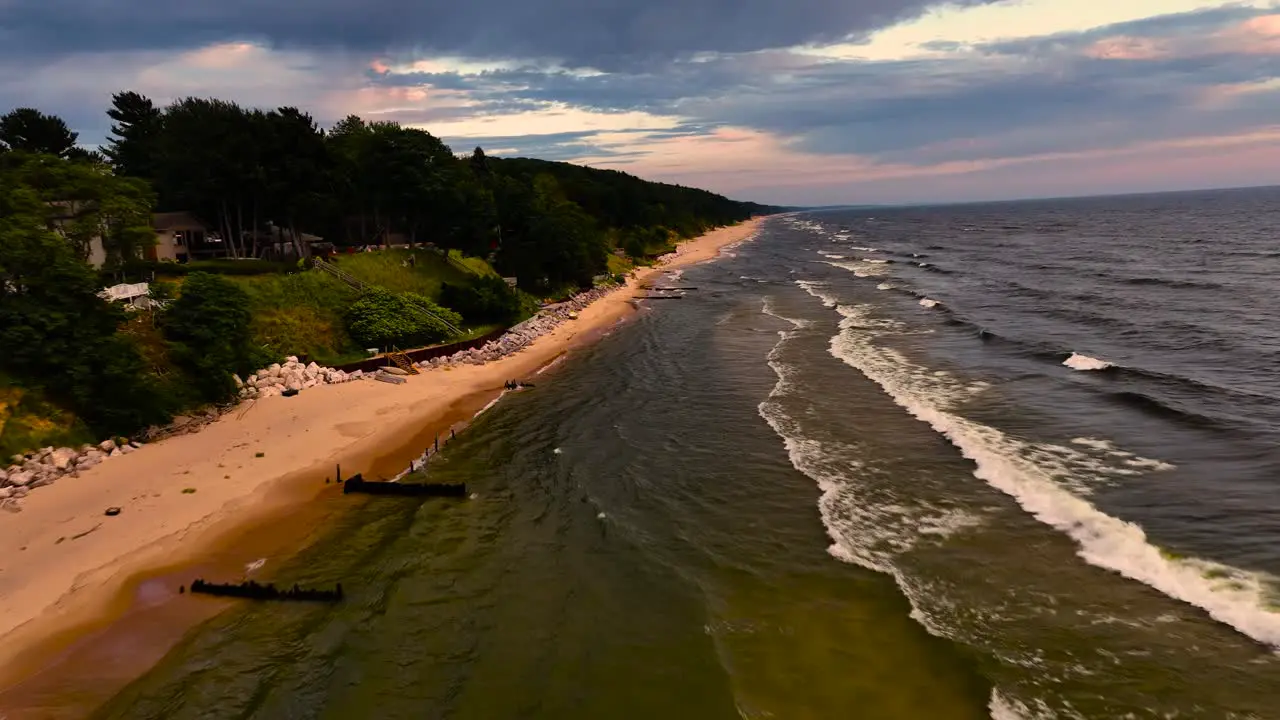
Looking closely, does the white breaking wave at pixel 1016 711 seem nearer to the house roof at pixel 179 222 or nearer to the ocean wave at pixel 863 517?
the ocean wave at pixel 863 517

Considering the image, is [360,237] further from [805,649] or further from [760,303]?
[805,649]

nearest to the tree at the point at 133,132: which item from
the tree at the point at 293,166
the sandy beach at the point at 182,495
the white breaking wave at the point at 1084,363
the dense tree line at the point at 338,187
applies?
the dense tree line at the point at 338,187

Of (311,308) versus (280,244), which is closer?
(311,308)

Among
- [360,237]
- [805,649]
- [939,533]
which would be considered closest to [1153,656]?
[939,533]

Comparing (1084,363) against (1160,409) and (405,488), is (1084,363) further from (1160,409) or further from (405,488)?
(405,488)

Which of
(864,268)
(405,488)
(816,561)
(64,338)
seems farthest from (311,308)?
(864,268)
